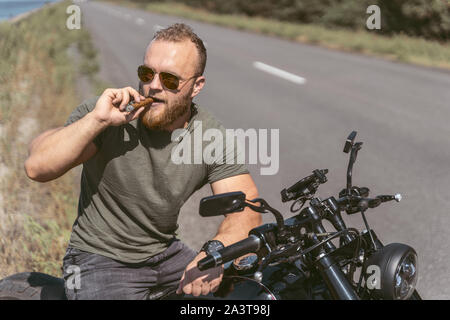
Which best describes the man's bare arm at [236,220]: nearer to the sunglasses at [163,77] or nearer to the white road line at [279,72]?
the sunglasses at [163,77]

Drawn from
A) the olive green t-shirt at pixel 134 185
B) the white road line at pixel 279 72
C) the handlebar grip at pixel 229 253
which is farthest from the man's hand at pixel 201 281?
the white road line at pixel 279 72

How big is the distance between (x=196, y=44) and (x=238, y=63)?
1279 cm

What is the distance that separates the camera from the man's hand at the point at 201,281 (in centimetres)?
177

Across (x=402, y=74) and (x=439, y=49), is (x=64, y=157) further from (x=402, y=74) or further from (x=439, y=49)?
(x=439, y=49)

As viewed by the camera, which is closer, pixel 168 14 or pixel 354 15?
pixel 354 15

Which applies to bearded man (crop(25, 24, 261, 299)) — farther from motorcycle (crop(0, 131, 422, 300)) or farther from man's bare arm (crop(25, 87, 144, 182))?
motorcycle (crop(0, 131, 422, 300))

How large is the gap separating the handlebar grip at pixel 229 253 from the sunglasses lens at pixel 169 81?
2.92 ft

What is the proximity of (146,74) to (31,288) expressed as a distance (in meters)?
1.11

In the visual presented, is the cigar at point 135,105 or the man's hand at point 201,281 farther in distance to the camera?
the cigar at point 135,105

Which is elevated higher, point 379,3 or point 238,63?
point 379,3

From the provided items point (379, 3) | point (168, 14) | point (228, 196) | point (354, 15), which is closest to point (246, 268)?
point (228, 196)

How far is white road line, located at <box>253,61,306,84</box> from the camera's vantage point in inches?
475

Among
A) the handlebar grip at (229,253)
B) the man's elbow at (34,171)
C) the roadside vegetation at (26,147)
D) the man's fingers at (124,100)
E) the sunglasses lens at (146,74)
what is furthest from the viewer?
the roadside vegetation at (26,147)

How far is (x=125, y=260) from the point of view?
2.30 metres
